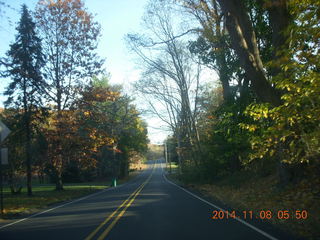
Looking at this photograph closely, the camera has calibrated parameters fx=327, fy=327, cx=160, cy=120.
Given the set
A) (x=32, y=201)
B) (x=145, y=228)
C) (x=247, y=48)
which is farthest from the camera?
(x=32, y=201)

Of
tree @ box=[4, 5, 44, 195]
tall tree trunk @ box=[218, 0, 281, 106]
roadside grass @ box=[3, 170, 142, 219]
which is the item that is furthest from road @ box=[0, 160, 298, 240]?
tree @ box=[4, 5, 44, 195]

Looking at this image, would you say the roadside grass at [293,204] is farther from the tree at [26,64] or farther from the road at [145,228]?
the tree at [26,64]

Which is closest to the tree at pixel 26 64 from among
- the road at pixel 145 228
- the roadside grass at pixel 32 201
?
the roadside grass at pixel 32 201

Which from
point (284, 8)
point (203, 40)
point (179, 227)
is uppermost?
point (203, 40)

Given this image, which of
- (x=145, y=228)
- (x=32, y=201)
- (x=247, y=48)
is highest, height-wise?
(x=247, y=48)

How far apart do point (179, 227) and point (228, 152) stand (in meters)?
15.2

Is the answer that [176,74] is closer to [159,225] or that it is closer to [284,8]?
[284,8]

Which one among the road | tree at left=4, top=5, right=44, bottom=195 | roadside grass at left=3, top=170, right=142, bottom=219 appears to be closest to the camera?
the road

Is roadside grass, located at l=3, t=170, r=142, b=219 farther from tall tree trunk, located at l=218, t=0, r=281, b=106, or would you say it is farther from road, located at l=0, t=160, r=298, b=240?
tall tree trunk, located at l=218, t=0, r=281, b=106

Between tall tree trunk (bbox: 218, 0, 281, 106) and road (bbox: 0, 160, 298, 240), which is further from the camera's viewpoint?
tall tree trunk (bbox: 218, 0, 281, 106)

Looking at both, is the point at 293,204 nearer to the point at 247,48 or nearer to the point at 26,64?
the point at 247,48

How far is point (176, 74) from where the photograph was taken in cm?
3042

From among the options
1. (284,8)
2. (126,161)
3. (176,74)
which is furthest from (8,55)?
(126,161)

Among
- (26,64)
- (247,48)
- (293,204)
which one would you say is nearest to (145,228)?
(293,204)
